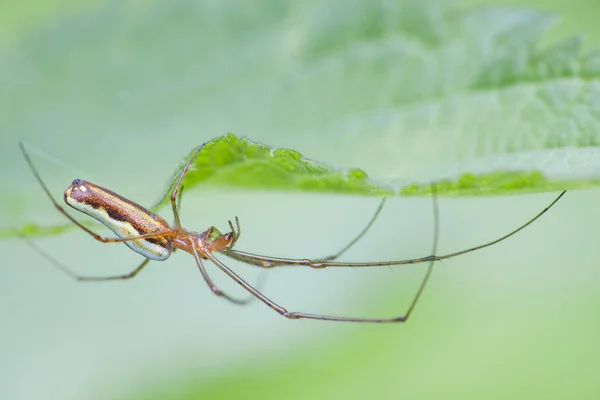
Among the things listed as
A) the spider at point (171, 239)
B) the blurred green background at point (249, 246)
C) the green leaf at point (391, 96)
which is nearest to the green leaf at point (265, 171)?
the green leaf at point (391, 96)

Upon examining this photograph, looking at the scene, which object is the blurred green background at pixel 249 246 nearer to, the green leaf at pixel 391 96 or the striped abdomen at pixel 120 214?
the green leaf at pixel 391 96

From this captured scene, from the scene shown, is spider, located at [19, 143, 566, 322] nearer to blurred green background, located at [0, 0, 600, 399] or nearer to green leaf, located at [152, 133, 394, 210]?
blurred green background, located at [0, 0, 600, 399]

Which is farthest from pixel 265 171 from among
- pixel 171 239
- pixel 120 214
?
pixel 171 239

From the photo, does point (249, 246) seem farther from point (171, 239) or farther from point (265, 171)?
point (265, 171)

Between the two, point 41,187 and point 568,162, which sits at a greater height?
point 41,187

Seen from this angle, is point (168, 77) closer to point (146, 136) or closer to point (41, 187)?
point (146, 136)

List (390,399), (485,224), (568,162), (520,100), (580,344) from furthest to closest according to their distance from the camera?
(485,224)
(390,399)
(580,344)
(520,100)
(568,162)

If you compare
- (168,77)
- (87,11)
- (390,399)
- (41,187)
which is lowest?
(390,399)

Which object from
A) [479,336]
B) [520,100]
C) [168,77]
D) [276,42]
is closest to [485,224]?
[479,336]

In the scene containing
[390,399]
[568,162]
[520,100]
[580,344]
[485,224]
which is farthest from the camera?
[485,224]
